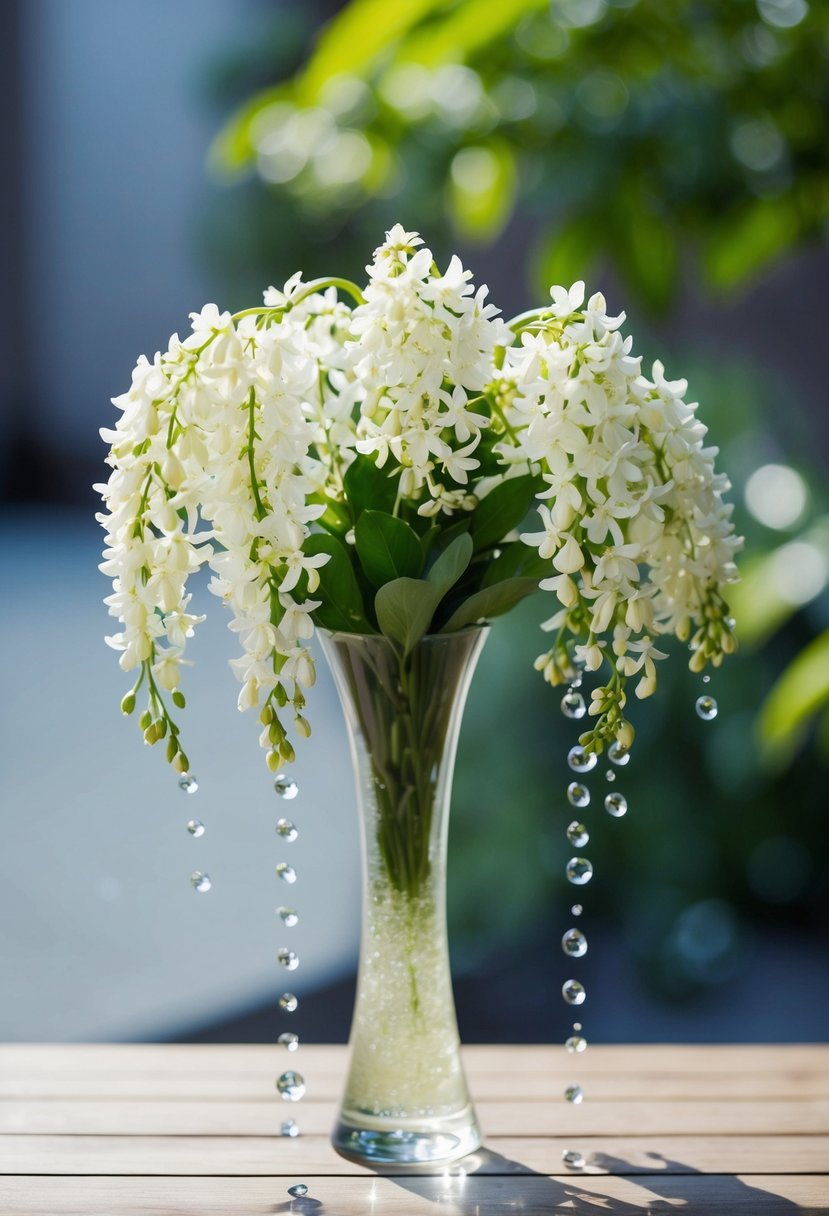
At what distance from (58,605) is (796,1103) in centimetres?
171

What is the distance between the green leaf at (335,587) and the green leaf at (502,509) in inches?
3.1

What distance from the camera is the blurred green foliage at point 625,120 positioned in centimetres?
105

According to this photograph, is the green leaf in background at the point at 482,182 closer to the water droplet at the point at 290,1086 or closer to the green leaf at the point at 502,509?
the green leaf at the point at 502,509

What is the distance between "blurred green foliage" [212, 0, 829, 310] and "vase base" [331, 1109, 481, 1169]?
63 centimetres

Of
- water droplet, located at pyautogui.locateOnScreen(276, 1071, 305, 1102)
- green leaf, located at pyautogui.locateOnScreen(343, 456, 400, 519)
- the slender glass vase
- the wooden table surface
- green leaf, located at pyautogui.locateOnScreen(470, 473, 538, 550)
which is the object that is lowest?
the wooden table surface

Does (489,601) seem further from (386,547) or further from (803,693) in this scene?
(803,693)

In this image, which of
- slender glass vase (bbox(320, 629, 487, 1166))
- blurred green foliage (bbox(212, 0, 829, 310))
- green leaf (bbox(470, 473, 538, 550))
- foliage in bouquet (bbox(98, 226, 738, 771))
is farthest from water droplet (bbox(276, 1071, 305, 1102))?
blurred green foliage (bbox(212, 0, 829, 310))

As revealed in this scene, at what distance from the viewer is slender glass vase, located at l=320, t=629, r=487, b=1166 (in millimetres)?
756

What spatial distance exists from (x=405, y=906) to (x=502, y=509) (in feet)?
0.77

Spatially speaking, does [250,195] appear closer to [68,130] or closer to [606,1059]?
[68,130]

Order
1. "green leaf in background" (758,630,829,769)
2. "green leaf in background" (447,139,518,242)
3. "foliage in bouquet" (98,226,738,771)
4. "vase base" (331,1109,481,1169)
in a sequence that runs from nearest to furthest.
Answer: "foliage in bouquet" (98,226,738,771), "vase base" (331,1109,481,1169), "green leaf in background" (758,630,829,769), "green leaf in background" (447,139,518,242)

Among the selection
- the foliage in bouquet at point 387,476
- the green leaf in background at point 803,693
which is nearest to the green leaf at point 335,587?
the foliage in bouquet at point 387,476

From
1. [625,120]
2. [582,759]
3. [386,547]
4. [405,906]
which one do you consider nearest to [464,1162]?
[405,906]

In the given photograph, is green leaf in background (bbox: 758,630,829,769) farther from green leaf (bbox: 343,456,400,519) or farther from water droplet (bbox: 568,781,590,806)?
green leaf (bbox: 343,456,400,519)
